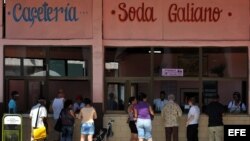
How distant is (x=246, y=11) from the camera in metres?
19.8

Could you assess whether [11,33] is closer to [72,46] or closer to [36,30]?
[36,30]

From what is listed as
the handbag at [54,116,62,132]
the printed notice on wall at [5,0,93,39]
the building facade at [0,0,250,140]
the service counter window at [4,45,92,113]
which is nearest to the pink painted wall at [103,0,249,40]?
the building facade at [0,0,250,140]

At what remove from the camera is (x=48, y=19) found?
20.2 m

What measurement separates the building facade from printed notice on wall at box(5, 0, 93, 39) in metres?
0.03

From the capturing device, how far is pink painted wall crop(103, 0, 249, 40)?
65.4ft

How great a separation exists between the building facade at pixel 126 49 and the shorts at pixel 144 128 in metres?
2.10

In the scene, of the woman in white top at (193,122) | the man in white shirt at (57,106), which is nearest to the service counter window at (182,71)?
the woman in white top at (193,122)

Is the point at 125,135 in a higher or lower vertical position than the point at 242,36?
lower

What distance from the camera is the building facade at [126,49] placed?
782 inches

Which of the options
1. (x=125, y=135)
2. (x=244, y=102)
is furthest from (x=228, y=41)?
(x=125, y=135)

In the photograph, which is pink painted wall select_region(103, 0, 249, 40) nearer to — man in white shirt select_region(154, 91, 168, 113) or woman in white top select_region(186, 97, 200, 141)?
man in white shirt select_region(154, 91, 168, 113)

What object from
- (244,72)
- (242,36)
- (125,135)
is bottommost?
(125,135)

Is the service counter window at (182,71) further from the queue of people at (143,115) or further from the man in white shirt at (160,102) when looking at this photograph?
the queue of people at (143,115)

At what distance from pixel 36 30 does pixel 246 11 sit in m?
7.21
